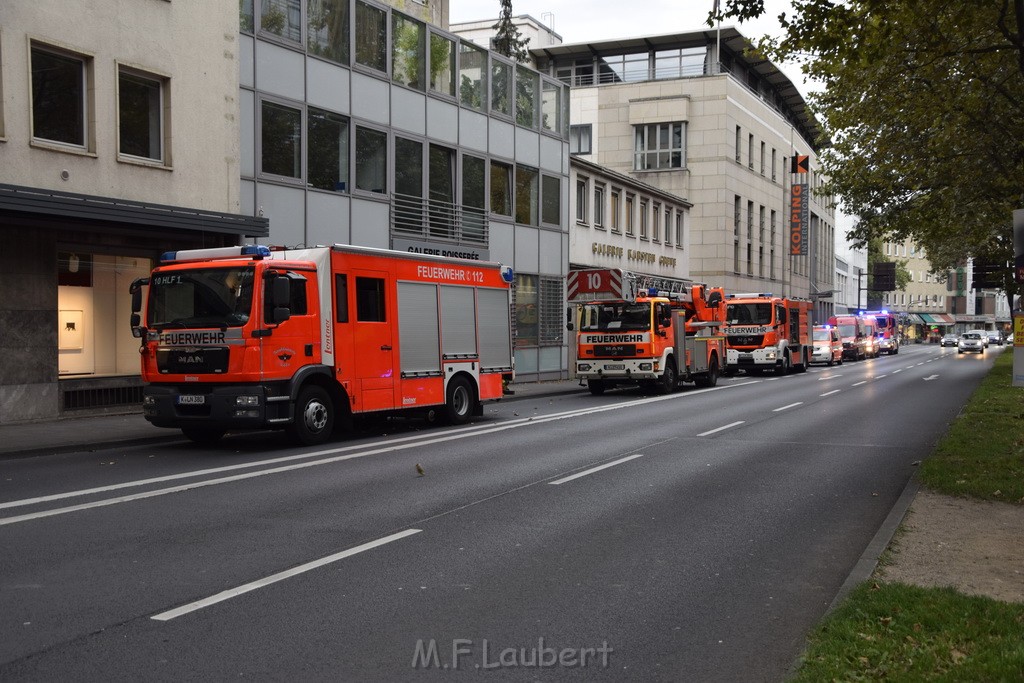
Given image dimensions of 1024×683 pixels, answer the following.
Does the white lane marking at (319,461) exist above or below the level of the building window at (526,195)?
below

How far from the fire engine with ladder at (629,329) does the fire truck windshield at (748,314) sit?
1111cm

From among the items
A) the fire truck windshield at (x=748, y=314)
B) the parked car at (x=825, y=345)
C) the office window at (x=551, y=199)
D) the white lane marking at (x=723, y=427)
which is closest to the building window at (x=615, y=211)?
the fire truck windshield at (x=748, y=314)

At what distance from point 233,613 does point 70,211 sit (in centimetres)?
1255

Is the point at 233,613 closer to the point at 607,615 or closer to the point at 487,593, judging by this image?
the point at 487,593

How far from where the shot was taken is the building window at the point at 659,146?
56062 millimetres

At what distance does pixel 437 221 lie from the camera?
27922mm

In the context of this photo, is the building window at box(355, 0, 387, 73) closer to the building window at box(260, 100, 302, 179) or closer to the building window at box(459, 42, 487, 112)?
the building window at box(260, 100, 302, 179)

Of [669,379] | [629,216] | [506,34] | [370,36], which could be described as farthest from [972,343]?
[370,36]

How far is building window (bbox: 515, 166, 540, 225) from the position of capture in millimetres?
32188

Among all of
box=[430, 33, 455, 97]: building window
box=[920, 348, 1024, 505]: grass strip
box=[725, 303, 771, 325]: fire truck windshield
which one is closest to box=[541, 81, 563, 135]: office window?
box=[430, 33, 455, 97]: building window

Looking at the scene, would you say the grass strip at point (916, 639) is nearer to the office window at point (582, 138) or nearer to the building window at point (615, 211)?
the building window at point (615, 211)

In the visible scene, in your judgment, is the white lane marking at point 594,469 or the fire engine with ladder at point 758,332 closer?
the white lane marking at point 594,469

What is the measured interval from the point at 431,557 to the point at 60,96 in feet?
46.1

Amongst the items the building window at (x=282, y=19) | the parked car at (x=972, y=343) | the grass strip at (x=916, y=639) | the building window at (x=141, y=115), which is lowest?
the parked car at (x=972, y=343)
